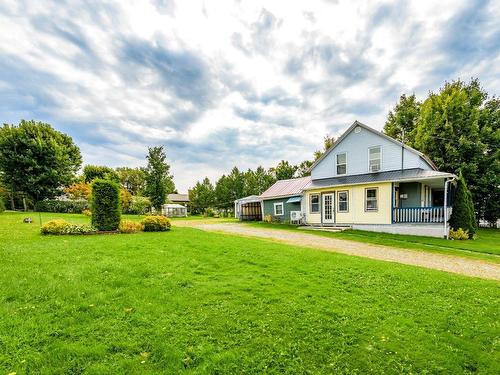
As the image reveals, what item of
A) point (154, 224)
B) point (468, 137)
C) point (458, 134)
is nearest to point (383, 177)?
point (468, 137)

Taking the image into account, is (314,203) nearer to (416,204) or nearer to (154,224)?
(416,204)

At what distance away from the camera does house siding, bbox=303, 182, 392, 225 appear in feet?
53.4

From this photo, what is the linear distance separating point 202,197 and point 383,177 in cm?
3471

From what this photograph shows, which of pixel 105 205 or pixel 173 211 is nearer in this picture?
pixel 105 205

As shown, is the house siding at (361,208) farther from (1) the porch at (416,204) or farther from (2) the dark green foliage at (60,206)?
(2) the dark green foliage at (60,206)

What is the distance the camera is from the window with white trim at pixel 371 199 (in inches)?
663

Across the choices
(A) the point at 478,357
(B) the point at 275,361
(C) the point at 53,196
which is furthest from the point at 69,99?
(C) the point at 53,196

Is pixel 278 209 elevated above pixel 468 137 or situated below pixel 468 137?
below

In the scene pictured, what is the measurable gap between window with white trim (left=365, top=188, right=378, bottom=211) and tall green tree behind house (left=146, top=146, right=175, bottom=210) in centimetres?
2273

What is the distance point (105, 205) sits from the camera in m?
12.2

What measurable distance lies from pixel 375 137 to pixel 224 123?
11547 mm

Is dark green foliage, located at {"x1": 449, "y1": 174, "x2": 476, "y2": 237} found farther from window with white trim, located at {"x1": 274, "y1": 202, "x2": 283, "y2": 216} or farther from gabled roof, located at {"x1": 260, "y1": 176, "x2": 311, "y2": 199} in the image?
window with white trim, located at {"x1": 274, "y1": 202, "x2": 283, "y2": 216}

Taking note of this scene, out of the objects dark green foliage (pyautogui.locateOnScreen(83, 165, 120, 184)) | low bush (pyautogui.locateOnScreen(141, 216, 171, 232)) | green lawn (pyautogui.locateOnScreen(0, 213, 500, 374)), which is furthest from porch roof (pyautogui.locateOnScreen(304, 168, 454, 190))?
dark green foliage (pyautogui.locateOnScreen(83, 165, 120, 184))

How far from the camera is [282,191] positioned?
25.6 metres
